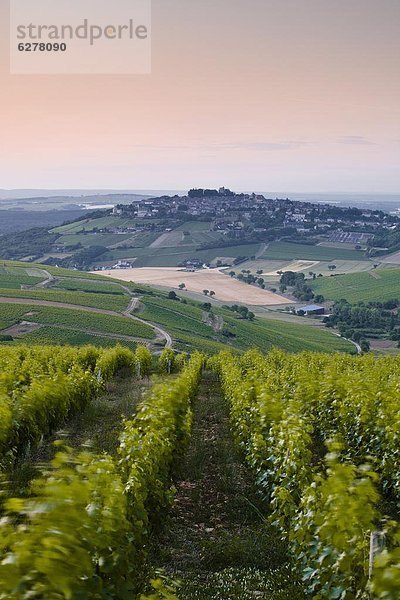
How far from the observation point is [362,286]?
128000 millimetres

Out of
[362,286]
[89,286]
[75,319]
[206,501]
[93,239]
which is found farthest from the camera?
[93,239]

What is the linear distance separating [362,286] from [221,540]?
124560mm

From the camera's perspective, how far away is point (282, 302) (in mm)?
125375

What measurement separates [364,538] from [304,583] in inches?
67.4

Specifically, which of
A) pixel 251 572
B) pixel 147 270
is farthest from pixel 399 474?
pixel 147 270

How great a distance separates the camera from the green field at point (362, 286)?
119188 mm

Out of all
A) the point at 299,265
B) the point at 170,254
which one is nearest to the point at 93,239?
the point at 170,254

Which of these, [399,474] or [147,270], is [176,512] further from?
[147,270]

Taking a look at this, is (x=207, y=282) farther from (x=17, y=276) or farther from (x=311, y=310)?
(x=17, y=276)

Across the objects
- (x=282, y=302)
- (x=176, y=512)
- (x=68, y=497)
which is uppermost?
(x=68, y=497)

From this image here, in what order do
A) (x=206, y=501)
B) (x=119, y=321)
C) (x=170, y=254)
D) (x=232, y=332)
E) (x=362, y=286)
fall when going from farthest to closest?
(x=170, y=254)
(x=362, y=286)
(x=232, y=332)
(x=119, y=321)
(x=206, y=501)

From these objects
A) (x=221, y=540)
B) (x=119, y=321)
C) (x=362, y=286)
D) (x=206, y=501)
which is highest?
(x=221, y=540)

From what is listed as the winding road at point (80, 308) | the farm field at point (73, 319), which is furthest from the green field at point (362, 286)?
the farm field at point (73, 319)

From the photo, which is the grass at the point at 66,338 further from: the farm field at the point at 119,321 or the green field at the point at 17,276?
the green field at the point at 17,276
